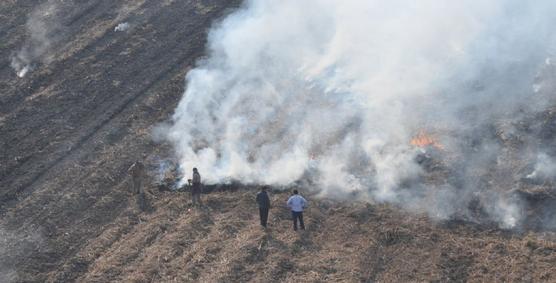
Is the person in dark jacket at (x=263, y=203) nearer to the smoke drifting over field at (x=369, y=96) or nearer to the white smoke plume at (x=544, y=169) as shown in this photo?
the smoke drifting over field at (x=369, y=96)

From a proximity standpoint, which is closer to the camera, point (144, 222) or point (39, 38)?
point (144, 222)

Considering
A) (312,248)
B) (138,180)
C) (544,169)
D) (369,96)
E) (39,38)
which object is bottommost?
(544,169)

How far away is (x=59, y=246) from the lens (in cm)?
1638

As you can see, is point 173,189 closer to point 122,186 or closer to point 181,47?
point 122,186

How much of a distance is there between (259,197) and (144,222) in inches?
130

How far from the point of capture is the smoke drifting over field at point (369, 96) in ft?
57.3

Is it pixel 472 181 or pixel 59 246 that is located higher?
pixel 59 246

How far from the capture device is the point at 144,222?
1695cm

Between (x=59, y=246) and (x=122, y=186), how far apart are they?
2.73 metres

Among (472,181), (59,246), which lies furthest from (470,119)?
(59,246)

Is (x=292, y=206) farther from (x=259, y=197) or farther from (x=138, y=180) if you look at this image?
(x=138, y=180)

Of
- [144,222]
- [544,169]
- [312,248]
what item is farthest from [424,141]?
[144,222]

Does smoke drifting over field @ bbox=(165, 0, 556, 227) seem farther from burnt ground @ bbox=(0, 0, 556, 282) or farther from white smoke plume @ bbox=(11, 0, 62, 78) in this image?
white smoke plume @ bbox=(11, 0, 62, 78)

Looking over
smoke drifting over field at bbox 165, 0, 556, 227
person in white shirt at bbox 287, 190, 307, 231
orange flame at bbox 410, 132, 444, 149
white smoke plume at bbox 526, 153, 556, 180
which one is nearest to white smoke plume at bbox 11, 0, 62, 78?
smoke drifting over field at bbox 165, 0, 556, 227
